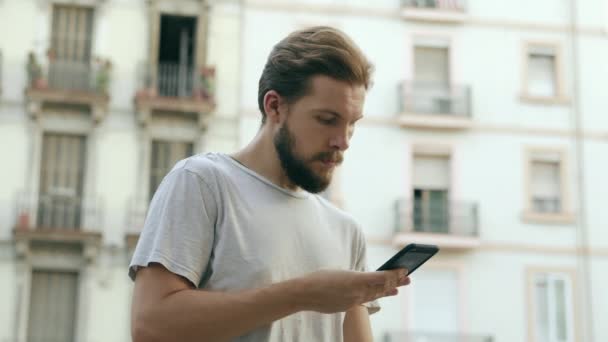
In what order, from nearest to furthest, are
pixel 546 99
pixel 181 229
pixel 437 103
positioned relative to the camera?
pixel 181 229, pixel 437 103, pixel 546 99

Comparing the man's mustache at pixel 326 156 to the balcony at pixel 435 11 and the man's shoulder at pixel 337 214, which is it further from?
the balcony at pixel 435 11

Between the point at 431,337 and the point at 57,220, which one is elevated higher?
the point at 57,220

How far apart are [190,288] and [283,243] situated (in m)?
0.23

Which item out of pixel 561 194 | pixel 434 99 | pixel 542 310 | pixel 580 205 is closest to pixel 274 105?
pixel 434 99

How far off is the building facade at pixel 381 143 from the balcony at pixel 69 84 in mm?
38

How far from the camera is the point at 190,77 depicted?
19.6 m

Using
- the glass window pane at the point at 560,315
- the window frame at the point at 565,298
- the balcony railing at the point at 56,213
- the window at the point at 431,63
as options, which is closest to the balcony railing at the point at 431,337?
the window frame at the point at 565,298

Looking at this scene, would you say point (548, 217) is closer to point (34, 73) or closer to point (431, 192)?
point (431, 192)

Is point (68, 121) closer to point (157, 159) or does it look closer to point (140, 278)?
point (157, 159)

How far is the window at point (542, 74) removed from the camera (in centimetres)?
2106

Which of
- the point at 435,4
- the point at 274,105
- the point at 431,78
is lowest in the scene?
the point at 274,105

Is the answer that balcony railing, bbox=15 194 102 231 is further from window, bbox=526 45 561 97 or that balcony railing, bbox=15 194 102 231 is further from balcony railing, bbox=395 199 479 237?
window, bbox=526 45 561 97

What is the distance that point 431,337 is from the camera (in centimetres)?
1961

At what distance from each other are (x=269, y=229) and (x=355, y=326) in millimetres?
385
